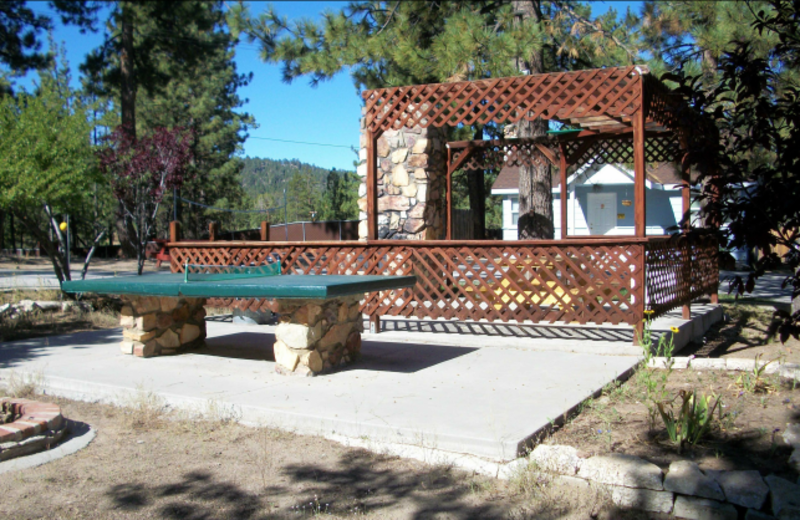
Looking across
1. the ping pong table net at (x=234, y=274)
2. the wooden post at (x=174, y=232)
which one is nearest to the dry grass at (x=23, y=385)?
the ping pong table net at (x=234, y=274)

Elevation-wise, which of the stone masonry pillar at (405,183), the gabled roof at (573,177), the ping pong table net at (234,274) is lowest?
the ping pong table net at (234,274)

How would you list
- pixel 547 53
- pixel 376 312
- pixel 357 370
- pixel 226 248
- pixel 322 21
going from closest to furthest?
1. pixel 357 370
2. pixel 376 312
3. pixel 226 248
4. pixel 322 21
5. pixel 547 53

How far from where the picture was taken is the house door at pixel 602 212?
2362 centimetres

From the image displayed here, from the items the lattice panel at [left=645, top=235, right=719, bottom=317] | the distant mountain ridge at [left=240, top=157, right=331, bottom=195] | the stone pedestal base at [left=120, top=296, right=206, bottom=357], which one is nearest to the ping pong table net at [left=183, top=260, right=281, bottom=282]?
the stone pedestal base at [left=120, top=296, right=206, bottom=357]

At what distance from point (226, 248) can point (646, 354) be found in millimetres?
6023

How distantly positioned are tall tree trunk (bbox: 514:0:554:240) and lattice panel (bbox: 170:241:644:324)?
3774 millimetres

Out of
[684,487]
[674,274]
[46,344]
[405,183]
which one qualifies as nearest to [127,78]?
[405,183]

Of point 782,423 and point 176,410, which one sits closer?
point 782,423

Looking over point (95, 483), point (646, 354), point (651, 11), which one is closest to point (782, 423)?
point (646, 354)

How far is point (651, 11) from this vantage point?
1212cm

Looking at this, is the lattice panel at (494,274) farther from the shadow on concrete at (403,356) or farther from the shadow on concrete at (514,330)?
the shadow on concrete at (403,356)

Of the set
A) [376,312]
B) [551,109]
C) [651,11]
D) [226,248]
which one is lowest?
[376,312]

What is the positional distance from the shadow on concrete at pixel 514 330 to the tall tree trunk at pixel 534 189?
442 centimetres

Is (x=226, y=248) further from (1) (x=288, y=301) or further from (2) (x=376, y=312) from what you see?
(1) (x=288, y=301)
